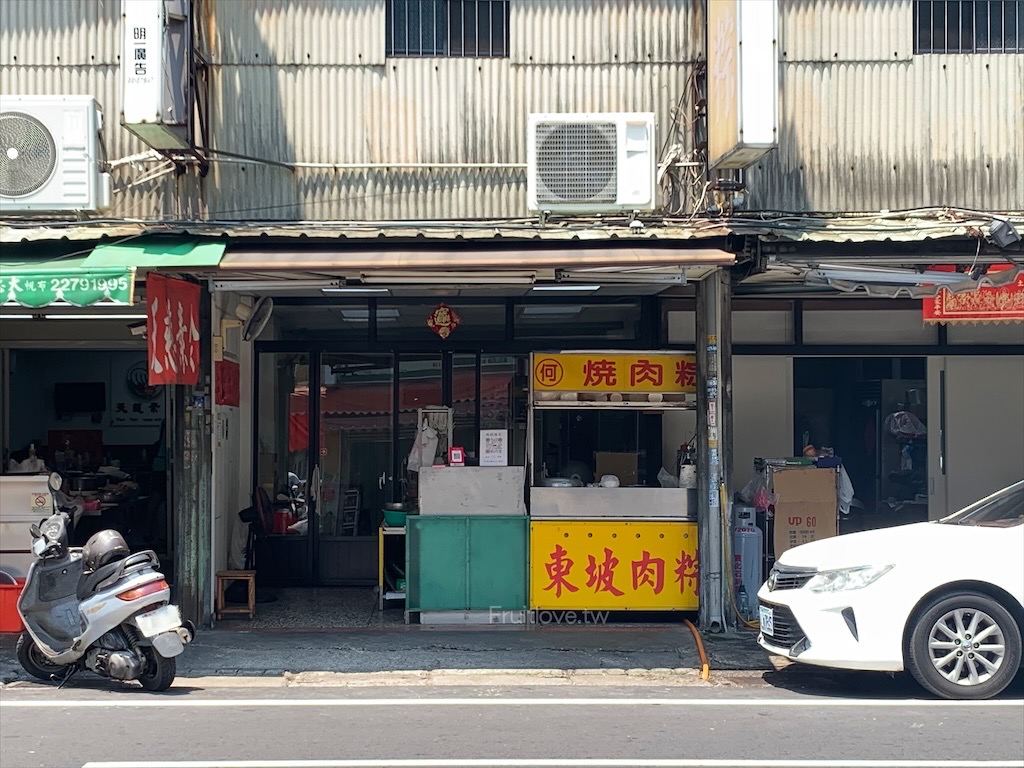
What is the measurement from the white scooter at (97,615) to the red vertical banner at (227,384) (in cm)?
248

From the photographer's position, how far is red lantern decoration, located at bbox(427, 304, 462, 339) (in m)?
11.9

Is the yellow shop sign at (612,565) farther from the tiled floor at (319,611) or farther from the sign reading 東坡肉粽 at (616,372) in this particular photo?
the tiled floor at (319,611)

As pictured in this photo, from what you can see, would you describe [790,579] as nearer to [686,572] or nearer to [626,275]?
[686,572]

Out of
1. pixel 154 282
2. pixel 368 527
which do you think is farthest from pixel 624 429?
pixel 154 282

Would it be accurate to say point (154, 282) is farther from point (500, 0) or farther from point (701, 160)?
point (701, 160)

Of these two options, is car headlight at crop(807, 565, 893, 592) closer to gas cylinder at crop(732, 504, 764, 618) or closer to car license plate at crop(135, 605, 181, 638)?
gas cylinder at crop(732, 504, 764, 618)

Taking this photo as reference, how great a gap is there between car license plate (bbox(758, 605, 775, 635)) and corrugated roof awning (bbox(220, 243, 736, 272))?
2688 mm

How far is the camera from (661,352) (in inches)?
417

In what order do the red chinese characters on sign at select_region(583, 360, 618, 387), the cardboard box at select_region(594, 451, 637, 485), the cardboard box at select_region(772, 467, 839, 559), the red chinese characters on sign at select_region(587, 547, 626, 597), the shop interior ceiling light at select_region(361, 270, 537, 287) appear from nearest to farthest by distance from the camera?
the shop interior ceiling light at select_region(361, 270, 537, 287)
the red chinese characters on sign at select_region(587, 547, 626, 597)
the red chinese characters on sign at select_region(583, 360, 618, 387)
the cardboard box at select_region(772, 467, 839, 559)
the cardboard box at select_region(594, 451, 637, 485)

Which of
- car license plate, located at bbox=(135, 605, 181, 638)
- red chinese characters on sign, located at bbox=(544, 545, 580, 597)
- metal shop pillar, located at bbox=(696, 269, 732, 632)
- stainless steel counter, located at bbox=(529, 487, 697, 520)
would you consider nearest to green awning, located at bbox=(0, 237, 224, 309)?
car license plate, located at bbox=(135, 605, 181, 638)

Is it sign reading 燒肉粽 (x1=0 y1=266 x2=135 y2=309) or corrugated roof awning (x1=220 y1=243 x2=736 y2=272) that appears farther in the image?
corrugated roof awning (x1=220 y1=243 x2=736 y2=272)

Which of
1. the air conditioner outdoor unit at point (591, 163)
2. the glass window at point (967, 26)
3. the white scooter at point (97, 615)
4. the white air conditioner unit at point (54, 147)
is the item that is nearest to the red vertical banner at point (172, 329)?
the white air conditioner unit at point (54, 147)

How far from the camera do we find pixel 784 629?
8.21 meters

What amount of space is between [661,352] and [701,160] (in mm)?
1812
